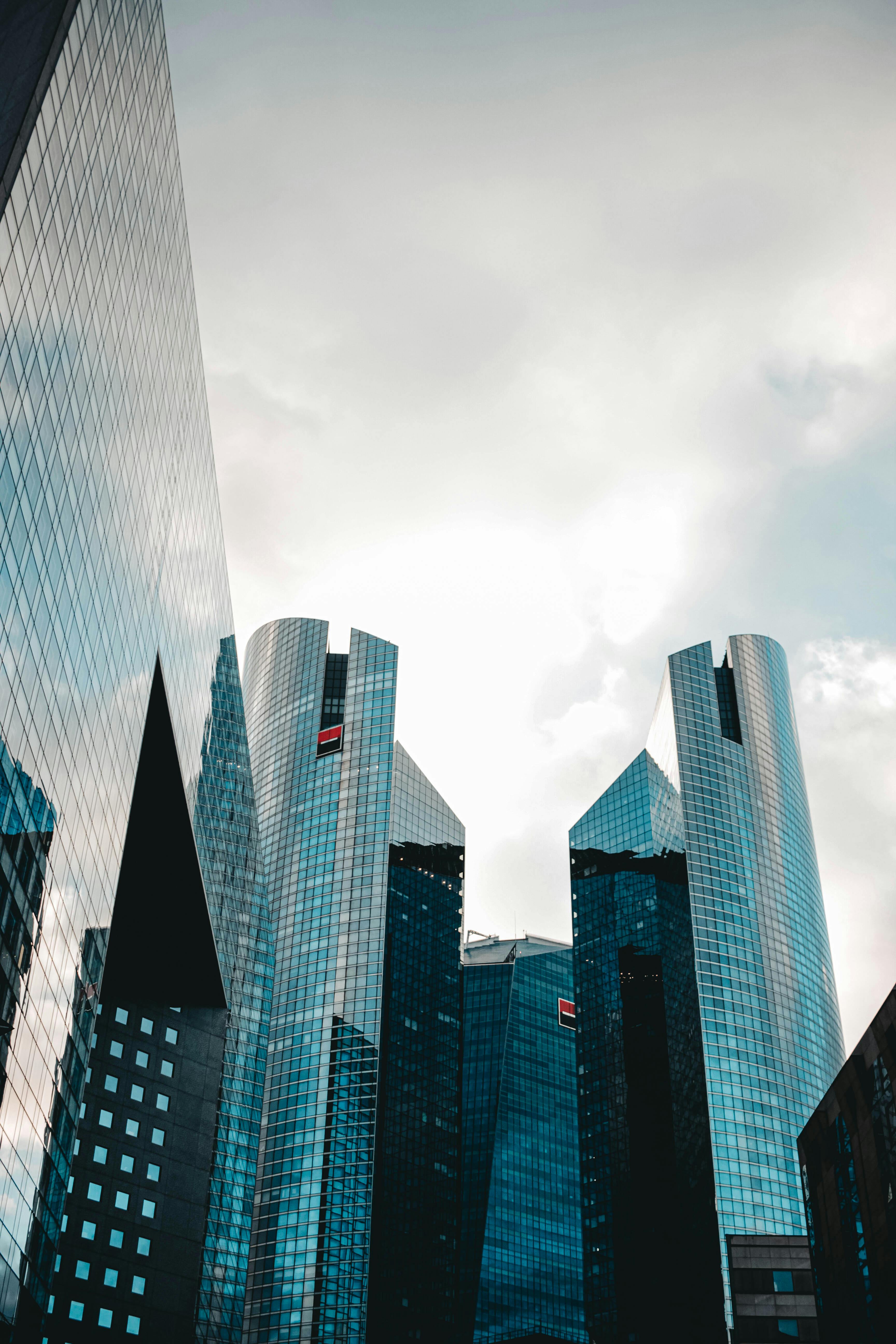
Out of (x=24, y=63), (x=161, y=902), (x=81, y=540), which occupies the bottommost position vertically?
(x=81, y=540)

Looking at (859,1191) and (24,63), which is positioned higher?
(24,63)

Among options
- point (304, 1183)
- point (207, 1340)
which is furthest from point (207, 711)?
point (304, 1183)

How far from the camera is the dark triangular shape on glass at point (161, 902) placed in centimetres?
9125

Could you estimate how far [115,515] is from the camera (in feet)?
218

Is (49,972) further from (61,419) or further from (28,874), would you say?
(61,419)

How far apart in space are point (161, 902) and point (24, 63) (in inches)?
2604

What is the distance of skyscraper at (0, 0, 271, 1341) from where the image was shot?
50312mm

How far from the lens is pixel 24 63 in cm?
4981

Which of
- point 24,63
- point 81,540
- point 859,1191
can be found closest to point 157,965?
point 81,540

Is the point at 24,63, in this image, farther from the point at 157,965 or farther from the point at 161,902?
the point at 157,965

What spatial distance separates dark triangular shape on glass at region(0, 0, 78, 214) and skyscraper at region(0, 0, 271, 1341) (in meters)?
0.09

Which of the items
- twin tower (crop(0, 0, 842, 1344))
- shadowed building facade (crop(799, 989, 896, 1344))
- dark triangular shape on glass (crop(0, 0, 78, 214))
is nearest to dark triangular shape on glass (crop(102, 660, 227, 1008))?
twin tower (crop(0, 0, 842, 1344))

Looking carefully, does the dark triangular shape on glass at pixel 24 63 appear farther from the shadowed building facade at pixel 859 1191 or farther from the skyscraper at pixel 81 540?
the shadowed building facade at pixel 859 1191

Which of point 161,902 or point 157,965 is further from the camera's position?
point 157,965
